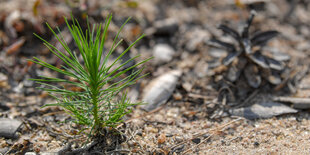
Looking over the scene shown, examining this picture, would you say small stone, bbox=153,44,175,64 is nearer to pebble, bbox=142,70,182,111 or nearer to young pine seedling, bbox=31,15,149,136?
pebble, bbox=142,70,182,111

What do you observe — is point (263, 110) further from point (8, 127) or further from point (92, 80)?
point (8, 127)

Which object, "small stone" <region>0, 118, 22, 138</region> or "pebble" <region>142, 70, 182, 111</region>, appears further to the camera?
"pebble" <region>142, 70, 182, 111</region>

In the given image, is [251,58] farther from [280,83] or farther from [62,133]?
[62,133]

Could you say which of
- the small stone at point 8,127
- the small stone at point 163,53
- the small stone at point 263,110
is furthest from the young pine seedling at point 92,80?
the small stone at point 163,53

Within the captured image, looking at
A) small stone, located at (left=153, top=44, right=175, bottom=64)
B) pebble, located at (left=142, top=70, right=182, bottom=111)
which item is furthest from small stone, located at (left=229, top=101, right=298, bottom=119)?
small stone, located at (left=153, top=44, right=175, bottom=64)

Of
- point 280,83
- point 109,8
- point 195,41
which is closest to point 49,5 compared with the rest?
point 109,8

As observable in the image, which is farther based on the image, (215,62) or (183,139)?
(215,62)

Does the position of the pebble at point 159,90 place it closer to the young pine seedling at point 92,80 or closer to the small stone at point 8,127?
the young pine seedling at point 92,80

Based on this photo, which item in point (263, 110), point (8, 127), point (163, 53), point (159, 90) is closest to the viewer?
point (8, 127)

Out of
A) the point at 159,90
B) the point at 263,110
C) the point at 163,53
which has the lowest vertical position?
the point at 263,110

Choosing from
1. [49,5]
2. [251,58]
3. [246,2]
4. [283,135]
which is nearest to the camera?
[283,135]

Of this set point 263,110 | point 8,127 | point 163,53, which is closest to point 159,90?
point 163,53
